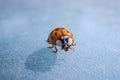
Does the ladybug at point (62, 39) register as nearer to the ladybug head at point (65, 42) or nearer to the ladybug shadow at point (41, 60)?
the ladybug head at point (65, 42)

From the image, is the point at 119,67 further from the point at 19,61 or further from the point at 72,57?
the point at 19,61

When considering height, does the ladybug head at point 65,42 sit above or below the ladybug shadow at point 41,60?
above

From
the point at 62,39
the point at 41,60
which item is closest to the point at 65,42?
the point at 62,39

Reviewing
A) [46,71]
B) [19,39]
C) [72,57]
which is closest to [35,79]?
[46,71]

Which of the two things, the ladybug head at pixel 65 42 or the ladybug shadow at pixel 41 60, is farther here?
the ladybug shadow at pixel 41 60

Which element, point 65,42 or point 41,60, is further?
point 41,60

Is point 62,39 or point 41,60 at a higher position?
point 62,39

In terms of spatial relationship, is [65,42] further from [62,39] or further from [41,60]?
[41,60]

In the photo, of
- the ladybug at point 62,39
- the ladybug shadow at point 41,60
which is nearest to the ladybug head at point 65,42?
the ladybug at point 62,39

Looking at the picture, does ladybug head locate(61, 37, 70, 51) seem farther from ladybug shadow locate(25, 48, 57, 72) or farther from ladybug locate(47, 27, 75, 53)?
ladybug shadow locate(25, 48, 57, 72)
